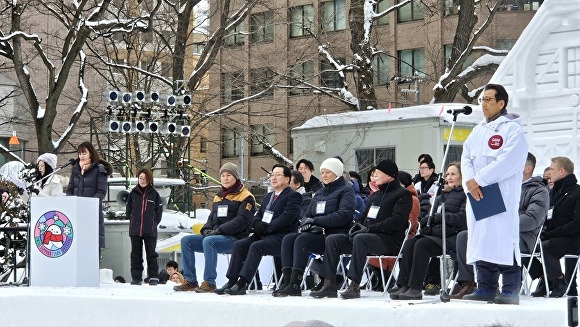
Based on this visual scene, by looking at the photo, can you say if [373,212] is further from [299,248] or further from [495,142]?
[495,142]

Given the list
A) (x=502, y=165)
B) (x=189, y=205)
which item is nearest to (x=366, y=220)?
(x=502, y=165)

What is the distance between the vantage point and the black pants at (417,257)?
11000 mm

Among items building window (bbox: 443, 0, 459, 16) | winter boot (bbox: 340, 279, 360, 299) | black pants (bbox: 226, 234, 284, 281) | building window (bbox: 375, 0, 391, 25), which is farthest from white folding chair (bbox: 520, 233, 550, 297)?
building window (bbox: 375, 0, 391, 25)

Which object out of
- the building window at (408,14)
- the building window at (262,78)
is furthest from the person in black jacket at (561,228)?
the building window at (408,14)

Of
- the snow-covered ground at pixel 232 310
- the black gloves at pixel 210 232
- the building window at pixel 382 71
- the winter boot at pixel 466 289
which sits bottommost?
the snow-covered ground at pixel 232 310

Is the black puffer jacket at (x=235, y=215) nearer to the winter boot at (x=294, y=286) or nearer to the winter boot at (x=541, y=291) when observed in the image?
the winter boot at (x=294, y=286)

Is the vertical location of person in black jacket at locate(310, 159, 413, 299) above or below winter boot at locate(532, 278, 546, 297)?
above

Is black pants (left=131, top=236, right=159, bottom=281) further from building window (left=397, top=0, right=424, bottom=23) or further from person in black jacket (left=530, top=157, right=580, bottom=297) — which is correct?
building window (left=397, top=0, right=424, bottom=23)

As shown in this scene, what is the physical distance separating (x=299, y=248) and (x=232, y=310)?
126 centimetres

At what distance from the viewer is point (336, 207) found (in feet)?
39.9

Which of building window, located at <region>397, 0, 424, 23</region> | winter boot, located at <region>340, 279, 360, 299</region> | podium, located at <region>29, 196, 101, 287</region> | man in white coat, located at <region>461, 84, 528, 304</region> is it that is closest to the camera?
man in white coat, located at <region>461, 84, 528, 304</region>

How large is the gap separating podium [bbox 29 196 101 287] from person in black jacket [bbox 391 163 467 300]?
3934mm

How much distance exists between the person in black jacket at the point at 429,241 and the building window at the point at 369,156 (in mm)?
12637

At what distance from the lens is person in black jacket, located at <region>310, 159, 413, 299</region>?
37.6 feet
